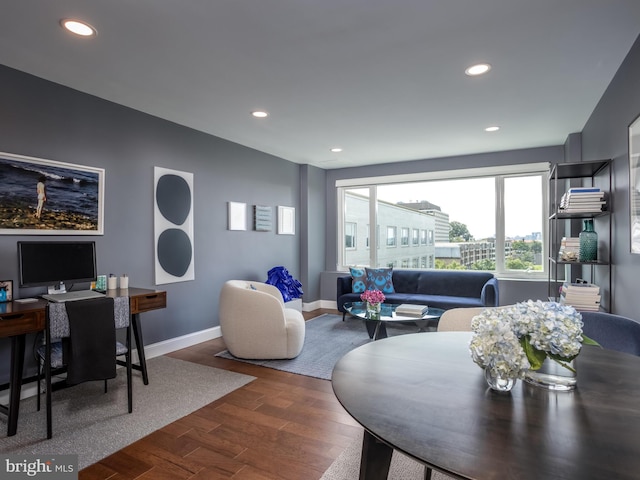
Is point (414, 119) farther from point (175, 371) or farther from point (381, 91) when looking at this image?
point (175, 371)

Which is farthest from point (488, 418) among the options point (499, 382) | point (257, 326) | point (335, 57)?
point (257, 326)

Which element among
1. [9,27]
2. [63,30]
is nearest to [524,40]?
[63,30]

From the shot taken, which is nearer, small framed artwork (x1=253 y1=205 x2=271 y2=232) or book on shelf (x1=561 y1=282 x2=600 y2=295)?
book on shelf (x1=561 y1=282 x2=600 y2=295)

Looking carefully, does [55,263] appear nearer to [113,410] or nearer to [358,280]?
[113,410]

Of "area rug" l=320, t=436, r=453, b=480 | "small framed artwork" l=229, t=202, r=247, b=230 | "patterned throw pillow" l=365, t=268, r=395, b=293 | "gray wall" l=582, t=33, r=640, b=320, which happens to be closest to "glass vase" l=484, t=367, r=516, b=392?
"area rug" l=320, t=436, r=453, b=480

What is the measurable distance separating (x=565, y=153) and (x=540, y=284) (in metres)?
1.76

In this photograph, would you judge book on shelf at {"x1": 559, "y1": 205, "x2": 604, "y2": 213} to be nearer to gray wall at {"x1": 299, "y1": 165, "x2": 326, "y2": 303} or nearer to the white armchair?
the white armchair

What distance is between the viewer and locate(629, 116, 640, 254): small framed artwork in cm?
229

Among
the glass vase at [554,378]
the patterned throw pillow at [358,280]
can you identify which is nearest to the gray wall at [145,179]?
the patterned throw pillow at [358,280]

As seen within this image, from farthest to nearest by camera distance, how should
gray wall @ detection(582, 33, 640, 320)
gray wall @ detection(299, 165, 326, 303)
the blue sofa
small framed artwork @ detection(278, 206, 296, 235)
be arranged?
gray wall @ detection(299, 165, 326, 303) → small framed artwork @ detection(278, 206, 296, 235) → the blue sofa → gray wall @ detection(582, 33, 640, 320)

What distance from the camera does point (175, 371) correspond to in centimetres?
345

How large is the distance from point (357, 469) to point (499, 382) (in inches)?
47.6

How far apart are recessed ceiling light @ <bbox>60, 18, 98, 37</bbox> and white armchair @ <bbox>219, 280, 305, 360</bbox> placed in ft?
7.55

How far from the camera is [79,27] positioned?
224 centimetres
